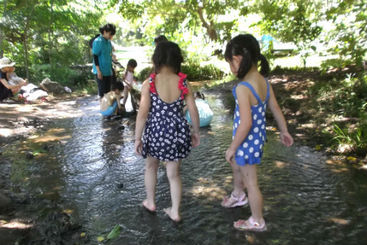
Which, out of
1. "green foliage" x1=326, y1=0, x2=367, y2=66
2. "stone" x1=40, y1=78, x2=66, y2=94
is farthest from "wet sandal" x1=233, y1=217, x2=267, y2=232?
"stone" x1=40, y1=78, x2=66, y2=94

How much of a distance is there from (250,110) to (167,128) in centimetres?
77

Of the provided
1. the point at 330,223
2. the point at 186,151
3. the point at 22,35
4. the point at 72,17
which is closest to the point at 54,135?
the point at 186,151

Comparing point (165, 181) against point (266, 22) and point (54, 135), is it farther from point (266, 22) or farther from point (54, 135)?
point (266, 22)

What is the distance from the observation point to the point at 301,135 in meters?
5.58

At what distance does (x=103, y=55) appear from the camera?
6.90 m

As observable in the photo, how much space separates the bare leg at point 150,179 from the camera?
3049 millimetres

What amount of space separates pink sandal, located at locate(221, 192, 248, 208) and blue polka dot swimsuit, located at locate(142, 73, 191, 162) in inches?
32.0

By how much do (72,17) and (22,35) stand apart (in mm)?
2783

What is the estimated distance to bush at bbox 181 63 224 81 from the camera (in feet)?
47.2

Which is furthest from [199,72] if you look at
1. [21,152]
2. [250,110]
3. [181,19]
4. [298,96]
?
[250,110]

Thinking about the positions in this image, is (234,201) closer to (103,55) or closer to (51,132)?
(51,132)

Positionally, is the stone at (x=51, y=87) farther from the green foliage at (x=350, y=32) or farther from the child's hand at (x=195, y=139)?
the child's hand at (x=195, y=139)

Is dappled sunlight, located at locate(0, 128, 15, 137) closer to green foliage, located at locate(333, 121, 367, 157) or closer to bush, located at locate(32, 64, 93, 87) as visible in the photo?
green foliage, located at locate(333, 121, 367, 157)

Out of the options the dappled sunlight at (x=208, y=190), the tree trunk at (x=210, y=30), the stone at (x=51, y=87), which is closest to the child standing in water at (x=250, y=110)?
the dappled sunlight at (x=208, y=190)
